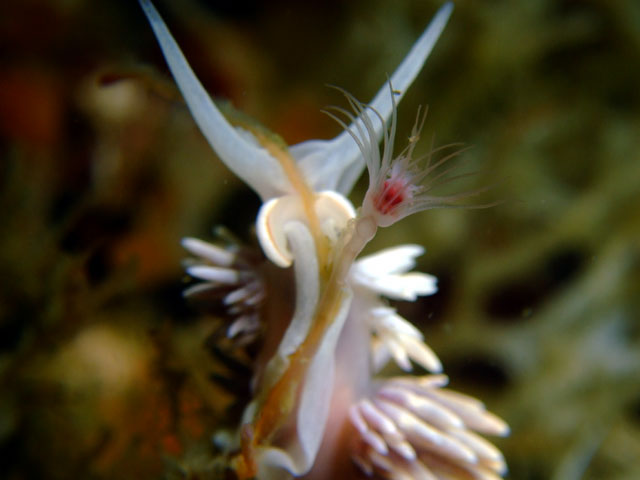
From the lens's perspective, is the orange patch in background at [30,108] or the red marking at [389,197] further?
the orange patch in background at [30,108]

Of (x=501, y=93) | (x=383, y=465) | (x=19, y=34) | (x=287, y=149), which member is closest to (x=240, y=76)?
(x=19, y=34)

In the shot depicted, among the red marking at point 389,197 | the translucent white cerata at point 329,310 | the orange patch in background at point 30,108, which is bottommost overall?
the orange patch in background at point 30,108

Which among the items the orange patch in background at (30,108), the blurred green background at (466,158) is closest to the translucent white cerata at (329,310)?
the blurred green background at (466,158)

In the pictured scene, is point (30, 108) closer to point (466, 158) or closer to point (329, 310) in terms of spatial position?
point (466, 158)

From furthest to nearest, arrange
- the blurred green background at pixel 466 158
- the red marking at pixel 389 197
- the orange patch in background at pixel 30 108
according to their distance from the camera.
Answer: the orange patch in background at pixel 30 108
the blurred green background at pixel 466 158
the red marking at pixel 389 197

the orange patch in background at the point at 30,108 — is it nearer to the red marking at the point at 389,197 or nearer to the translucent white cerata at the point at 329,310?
the translucent white cerata at the point at 329,310

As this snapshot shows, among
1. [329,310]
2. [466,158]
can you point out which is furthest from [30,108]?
[329,310]

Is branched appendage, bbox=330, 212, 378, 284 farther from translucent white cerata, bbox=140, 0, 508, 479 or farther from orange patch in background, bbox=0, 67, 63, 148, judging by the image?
orange patch in background, bbox=0, 67, 63, 148

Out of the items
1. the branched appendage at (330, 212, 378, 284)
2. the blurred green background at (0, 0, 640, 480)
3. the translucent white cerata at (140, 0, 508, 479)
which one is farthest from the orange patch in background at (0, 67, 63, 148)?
the branched appendage at (330, 212, 378, 284)
